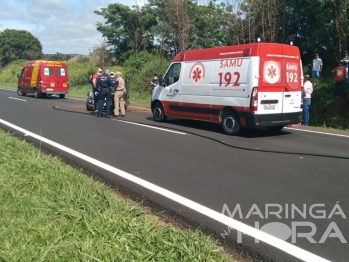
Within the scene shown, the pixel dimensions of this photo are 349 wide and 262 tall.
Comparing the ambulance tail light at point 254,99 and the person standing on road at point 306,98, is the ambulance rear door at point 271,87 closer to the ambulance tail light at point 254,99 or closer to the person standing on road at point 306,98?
the ambulance tail light at point 254,99

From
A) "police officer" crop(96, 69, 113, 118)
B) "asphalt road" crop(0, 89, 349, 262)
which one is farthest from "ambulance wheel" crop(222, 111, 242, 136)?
"police officer" crop(96, 69, 113, 118)

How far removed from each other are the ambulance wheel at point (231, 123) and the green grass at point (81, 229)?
233 inches

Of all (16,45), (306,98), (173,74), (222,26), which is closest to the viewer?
(173,74)

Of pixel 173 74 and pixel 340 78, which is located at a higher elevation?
pixel 340 78

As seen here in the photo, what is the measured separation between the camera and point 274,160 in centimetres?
853

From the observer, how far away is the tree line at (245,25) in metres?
20.8

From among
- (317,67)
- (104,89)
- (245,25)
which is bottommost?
(104,89)

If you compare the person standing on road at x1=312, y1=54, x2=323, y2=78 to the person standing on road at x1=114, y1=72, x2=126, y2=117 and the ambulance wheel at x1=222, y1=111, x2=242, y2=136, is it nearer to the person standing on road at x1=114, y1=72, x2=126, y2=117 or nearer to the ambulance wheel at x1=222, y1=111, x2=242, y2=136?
the person standing on road at x1=114, y1=72, x2=126, y2=117

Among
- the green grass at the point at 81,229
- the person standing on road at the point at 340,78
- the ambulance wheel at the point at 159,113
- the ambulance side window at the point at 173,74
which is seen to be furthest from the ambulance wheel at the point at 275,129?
the green grass at the point at 81,229

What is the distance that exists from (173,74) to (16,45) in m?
68.0

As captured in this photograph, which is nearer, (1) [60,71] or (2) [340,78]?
(2) [340,78]

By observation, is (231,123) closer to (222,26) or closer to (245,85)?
(245,85)

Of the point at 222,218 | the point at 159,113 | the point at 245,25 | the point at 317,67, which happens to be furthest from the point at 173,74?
the point at 245,25

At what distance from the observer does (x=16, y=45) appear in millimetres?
75250
